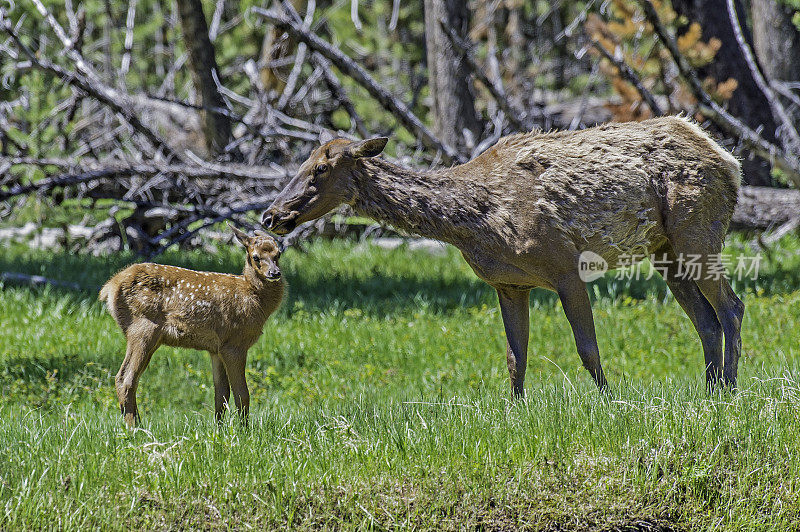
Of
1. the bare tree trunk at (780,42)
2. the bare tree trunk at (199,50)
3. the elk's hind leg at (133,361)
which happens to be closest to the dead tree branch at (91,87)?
the bare tree trunk at (199,50)

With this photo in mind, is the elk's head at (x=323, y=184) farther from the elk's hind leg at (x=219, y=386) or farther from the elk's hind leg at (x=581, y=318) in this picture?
the elk's hind leg at (x=581, y=318)

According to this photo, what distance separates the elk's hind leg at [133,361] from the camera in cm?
584

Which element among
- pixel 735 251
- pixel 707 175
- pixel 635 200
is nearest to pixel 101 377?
pixel 635 200

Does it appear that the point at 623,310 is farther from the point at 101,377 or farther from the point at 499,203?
the point at 101,377

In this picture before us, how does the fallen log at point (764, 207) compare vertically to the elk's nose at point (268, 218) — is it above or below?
below

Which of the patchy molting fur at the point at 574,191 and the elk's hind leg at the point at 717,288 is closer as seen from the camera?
the patchy molting fur at the point at 574,191

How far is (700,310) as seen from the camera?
283 inches

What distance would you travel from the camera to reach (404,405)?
6484 mm

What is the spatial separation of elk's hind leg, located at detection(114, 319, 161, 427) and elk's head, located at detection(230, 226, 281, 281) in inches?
30.4

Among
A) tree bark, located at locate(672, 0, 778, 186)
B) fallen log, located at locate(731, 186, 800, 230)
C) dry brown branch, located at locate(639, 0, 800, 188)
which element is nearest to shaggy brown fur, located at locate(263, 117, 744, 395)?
dry brown branch, located at locate(639, 0, 800, 188)

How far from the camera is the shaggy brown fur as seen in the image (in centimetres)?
627

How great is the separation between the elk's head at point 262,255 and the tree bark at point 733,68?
8.98m

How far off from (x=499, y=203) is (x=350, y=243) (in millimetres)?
7558

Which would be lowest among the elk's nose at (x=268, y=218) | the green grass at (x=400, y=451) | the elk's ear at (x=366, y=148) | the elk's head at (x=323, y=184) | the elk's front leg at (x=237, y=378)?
the green grass at (x=400, y=451)
